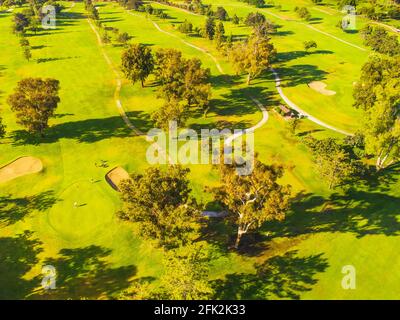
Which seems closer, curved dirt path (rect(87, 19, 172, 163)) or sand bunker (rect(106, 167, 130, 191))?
sand bunker (rect(106, 167, 130, 191))

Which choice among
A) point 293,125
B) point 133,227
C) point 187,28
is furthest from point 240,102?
point 187,28

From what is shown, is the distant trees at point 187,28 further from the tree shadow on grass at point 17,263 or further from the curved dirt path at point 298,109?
the tree shadow on grass at point 17,263

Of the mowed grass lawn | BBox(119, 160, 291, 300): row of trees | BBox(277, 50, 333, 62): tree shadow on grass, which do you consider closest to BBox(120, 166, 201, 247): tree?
BBox(119, 160, 291, 300): row of trees

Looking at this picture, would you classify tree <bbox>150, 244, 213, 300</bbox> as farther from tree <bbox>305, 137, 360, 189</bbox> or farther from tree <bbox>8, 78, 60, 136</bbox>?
tree <bbox>8, 78, 60, 136</bbox>

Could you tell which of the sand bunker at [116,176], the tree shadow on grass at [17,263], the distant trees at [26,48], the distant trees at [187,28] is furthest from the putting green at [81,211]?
the distant trees at [187,28]

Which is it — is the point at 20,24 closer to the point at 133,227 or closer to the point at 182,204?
the point at 133,227

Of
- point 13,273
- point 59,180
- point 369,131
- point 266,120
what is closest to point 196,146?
point 266,120
